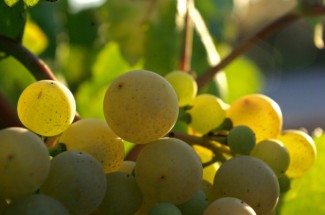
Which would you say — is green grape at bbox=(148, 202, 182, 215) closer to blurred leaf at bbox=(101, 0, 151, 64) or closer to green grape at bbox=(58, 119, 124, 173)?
green grape at bbox=(58, 119, 124, 173)

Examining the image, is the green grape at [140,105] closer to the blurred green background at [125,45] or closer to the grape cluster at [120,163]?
the grape cluster at [120,163]

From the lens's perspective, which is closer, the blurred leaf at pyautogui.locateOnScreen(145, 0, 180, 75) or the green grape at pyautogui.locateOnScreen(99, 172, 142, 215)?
the green grape at pyautogui.locateOnScreen(99, 172, 142, 215)

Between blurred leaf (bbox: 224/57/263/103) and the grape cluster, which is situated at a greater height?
the grape cluster

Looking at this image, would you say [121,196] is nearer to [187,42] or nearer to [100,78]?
[187,42]

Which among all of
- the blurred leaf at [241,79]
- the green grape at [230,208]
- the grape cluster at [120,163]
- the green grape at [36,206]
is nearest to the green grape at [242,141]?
the grape cluster at [120,163]

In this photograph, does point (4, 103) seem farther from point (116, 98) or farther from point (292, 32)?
point (292, 32)

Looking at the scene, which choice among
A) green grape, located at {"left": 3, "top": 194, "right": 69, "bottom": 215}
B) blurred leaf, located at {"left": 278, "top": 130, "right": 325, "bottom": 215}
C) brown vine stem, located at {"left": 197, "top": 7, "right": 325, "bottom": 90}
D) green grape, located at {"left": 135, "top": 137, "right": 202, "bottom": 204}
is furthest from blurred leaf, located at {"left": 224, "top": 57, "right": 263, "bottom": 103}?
green grape, located at {"left": 3, "top": 194, "right": 69, "bottom": 215}

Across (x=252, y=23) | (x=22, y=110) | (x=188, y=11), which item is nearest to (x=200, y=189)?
(x=22, y=110)
